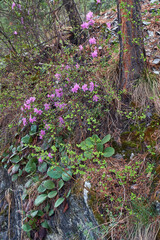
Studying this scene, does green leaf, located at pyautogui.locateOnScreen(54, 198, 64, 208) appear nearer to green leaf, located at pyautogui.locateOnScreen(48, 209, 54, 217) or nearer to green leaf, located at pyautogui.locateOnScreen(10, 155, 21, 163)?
green leaf, located at pyautogui.locateOnScreen(48, 209, 54, 217)

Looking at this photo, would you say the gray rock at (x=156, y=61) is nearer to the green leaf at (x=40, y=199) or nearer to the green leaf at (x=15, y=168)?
the green leaf at (x=40, y=199)

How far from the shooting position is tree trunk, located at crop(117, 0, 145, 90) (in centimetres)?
215

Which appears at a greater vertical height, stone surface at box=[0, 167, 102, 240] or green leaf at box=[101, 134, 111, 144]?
green leaf at box=[101, 134, 111, 144]

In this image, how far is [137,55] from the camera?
2232 mm

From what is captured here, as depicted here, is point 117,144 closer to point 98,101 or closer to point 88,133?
point 88,133

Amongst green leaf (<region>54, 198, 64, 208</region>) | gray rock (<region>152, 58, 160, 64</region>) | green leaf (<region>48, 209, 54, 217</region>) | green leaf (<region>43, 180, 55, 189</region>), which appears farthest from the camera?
gray rock (<region>152, 58, 160, 64</region>)

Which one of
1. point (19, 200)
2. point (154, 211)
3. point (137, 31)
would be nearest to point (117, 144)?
point (154, 211)

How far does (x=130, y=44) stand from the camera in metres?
2.21

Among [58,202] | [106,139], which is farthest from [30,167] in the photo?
[106,139]

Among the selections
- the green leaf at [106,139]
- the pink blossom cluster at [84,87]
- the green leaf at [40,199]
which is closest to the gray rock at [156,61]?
the pink blossom cluster at [84,87]

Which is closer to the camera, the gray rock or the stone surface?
the stone surface

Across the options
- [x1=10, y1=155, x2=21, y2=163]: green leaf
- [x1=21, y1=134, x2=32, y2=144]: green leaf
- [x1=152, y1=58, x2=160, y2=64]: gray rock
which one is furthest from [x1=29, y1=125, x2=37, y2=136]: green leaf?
[x1=152, y1=58, x2=160, y2=64]: gray rock

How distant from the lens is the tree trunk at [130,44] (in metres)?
2.15

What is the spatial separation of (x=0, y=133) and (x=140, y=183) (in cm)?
260
